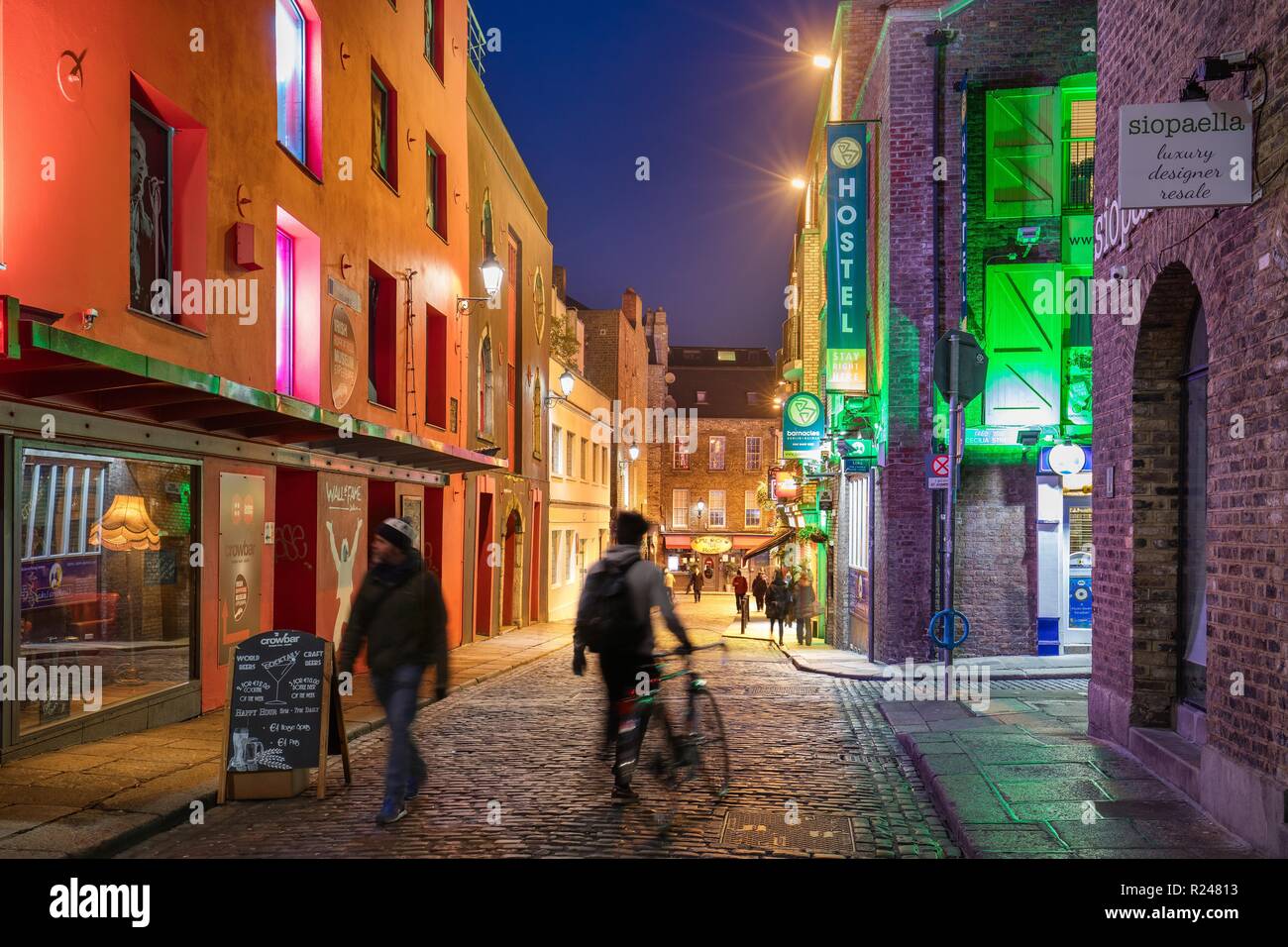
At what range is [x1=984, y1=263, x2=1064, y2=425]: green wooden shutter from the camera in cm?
1708

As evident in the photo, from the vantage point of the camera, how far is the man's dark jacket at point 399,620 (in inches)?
276

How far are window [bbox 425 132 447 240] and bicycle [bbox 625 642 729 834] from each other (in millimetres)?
14015

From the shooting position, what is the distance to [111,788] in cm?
768

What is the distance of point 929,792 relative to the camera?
8219 millimetres

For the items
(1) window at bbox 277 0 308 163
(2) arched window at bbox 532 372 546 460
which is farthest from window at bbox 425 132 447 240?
(2) arched window at bbox 532 372 546 460

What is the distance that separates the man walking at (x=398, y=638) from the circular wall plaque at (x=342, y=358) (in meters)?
8.06

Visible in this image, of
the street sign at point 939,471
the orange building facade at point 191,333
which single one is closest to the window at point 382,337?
the orange building facade at point 191,333

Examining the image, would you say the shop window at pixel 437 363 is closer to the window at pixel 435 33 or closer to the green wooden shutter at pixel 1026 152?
the window at pixel 435 33

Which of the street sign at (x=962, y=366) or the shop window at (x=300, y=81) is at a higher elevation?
the shop window at (x=300, y=81)

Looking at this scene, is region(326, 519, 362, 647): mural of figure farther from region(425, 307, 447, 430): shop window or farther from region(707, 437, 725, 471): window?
region(707, 437, 725, 471): window

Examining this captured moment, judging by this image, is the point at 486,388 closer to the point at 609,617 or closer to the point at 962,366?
the point at 962,366

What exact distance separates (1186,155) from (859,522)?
15112mm

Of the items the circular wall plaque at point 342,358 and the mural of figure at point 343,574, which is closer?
the circular wall plaque at point 342,358

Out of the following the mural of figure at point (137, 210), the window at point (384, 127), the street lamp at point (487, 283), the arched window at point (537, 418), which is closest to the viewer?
the mural of figure at point (137, 210)
